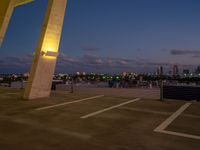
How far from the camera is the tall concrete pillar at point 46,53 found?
32.0 feet

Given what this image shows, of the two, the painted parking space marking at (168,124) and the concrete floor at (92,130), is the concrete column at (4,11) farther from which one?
the painted parking space marking at (168,124)

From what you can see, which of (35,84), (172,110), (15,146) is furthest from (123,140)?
(35,84)

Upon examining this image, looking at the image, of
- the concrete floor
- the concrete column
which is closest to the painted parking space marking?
the concrete floor

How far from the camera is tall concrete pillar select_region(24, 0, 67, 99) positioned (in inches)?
384

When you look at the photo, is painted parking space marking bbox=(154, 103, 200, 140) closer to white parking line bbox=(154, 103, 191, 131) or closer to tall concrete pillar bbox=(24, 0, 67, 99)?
white parking line bbox=(154, 103, 191, 131)

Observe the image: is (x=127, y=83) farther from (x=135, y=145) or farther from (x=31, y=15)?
(x=135, y=145)

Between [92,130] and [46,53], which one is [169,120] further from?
[46,53]

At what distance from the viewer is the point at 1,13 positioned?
1248 centimetres

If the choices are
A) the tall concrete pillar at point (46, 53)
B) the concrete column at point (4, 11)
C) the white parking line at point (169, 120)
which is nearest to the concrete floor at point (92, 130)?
the white parking line at point (169, 120)

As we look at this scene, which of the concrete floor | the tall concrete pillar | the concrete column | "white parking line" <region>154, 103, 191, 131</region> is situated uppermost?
the concrete column

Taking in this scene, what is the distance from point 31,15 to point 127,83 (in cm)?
1418

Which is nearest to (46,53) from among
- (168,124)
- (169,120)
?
(169,120)

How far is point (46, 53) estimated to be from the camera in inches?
392

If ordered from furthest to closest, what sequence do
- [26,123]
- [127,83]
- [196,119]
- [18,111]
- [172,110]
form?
[127,83]
[172,110]
[18,111]
[196,119]
[26,123]
